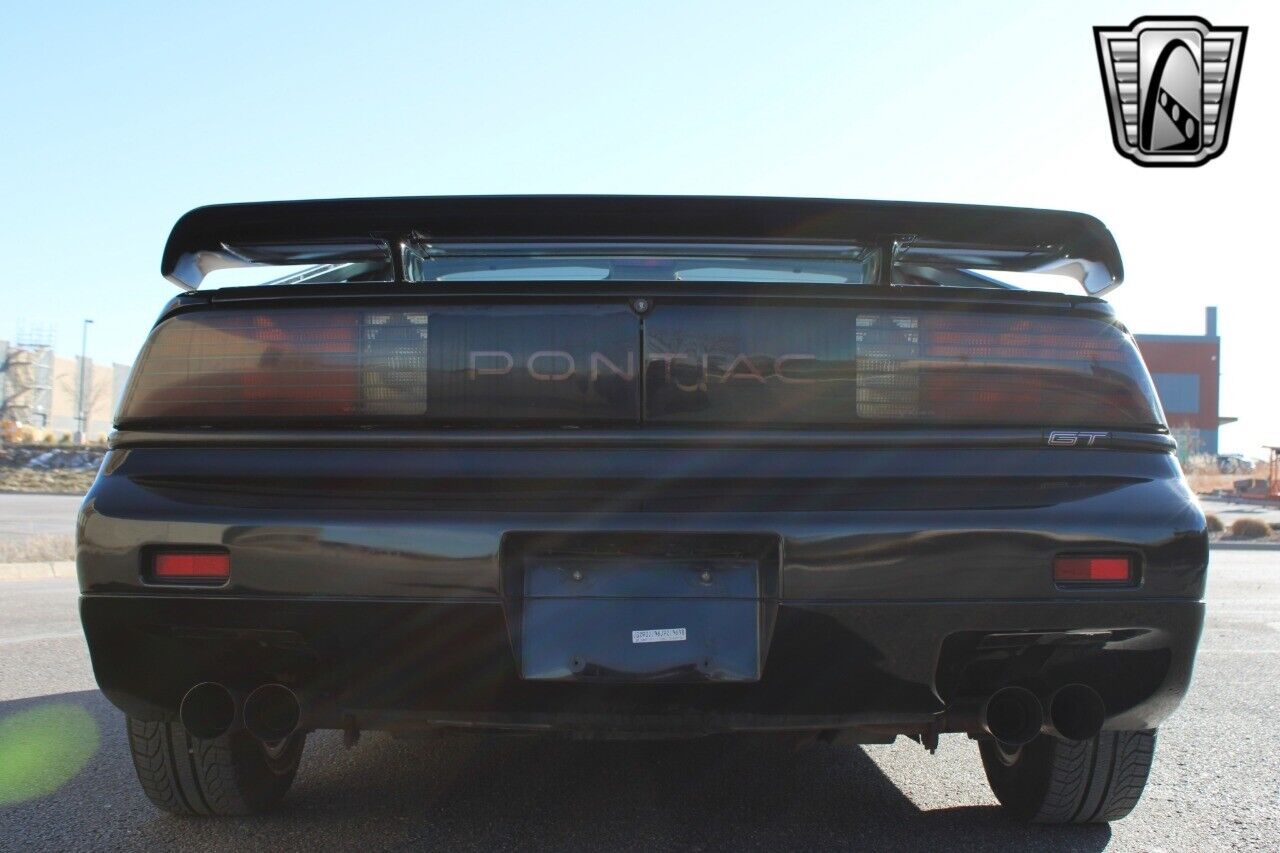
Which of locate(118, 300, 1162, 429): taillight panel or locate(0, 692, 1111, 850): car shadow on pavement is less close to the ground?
locate(118, 300, 1162, 429): taillight panel

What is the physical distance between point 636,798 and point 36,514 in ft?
64.6

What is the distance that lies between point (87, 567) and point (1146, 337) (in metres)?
73.3

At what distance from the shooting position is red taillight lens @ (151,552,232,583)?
2.16m

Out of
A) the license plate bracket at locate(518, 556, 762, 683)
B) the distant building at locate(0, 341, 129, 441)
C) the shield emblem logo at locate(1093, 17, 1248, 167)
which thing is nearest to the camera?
the license plate bracket at locate(518, 556, 762, 683)

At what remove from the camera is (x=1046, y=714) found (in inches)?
86.9

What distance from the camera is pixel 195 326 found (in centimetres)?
236

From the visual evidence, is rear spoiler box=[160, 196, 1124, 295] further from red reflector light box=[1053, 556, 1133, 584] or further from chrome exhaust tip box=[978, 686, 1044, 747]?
chrome exhaust tip box=[978, 686, 1044, 747]

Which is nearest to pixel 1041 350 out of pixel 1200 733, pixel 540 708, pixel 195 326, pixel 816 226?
pixel 816 226

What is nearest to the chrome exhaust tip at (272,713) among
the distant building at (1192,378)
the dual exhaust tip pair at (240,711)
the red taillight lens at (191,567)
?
the dual exhaust tip pair at (240,711)

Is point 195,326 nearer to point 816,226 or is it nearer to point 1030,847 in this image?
point 816,226

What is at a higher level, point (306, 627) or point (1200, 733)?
point (306, 627)

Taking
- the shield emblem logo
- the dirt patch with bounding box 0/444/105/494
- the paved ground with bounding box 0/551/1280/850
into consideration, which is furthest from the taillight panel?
the dirt patch with bounding box 0/444/105/494

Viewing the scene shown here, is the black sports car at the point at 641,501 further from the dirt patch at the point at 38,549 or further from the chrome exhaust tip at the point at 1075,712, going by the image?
the dirt patch at the point at 38,549

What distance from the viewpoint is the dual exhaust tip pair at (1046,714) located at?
2.20 metres
